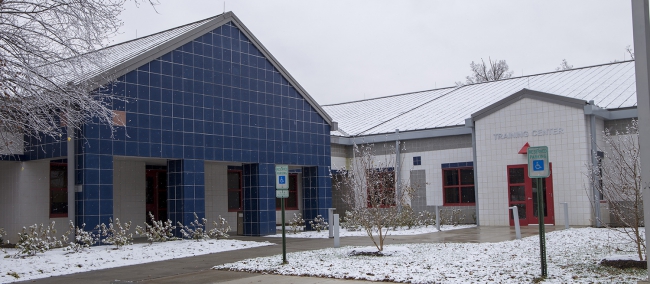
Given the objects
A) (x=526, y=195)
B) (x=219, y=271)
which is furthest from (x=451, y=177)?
(x=219, y=271)

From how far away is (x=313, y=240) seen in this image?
2105 centimetres

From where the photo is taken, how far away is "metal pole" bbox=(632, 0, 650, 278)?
924 cm

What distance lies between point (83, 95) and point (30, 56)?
1.22 meters

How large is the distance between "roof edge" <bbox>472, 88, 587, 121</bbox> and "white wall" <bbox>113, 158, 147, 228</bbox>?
13624mm

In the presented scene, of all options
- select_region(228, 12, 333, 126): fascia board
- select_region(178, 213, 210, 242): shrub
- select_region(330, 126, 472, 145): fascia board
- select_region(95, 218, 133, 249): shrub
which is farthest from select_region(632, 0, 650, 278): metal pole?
select_region(330, 126, 472, 145): fascia board

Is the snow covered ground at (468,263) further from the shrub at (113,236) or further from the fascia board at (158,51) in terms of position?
the fascia board at (158,51)

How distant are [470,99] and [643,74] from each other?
922 inches

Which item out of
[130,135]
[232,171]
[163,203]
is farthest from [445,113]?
[130,135]

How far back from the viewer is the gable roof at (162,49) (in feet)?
60.2

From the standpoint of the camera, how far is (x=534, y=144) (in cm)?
2497

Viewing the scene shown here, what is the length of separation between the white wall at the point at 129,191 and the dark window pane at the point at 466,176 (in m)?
13.6

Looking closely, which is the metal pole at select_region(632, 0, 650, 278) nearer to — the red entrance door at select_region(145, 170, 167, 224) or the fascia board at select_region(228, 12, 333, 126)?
the fascia board at select_region(228, 12, 333, 126)

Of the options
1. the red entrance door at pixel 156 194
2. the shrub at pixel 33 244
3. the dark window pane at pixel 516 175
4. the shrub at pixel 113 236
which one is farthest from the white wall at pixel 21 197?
→ the dark window pane at pixel 516 175

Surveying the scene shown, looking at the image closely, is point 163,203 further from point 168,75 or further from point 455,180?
point 455,180
